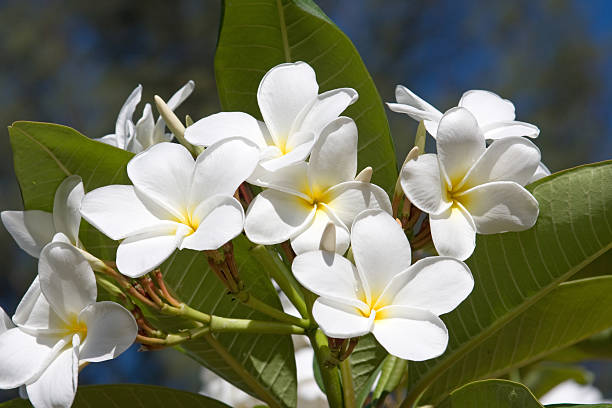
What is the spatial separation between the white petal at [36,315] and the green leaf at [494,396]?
43 cm

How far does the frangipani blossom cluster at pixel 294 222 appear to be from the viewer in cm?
64

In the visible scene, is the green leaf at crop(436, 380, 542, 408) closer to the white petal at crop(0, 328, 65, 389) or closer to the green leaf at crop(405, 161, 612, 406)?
the green leaf at crop(405, 161, 612, 406)

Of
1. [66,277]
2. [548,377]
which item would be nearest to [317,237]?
[66,277]

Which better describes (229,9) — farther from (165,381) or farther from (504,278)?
(165,381)

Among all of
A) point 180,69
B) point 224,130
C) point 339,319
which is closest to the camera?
point 339,319

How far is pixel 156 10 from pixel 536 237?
8861 mm

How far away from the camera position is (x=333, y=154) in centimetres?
68

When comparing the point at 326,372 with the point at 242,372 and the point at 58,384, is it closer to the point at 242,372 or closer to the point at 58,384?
the point at 242,372

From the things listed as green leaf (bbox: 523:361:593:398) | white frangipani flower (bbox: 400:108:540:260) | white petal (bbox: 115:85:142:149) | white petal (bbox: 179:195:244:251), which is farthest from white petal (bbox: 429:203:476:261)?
green leaf (bbox: 523:361:593:398)

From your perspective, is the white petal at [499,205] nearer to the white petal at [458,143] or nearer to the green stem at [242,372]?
the white petal at [458,143]

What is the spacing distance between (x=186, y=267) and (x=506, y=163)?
401mm

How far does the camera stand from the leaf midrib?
0.84 metres

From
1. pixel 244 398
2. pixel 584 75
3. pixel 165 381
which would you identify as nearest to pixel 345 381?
pixel 244 398

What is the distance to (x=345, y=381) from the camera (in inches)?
33.3
